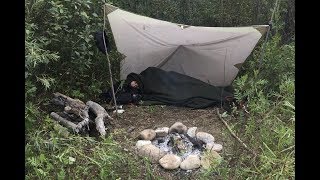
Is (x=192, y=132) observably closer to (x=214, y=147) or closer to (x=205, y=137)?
(x=205, y=137)

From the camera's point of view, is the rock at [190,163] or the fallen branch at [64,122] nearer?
the rock at [190,163]

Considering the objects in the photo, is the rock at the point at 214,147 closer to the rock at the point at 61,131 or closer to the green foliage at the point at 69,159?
the green foliage at the point at 69,159

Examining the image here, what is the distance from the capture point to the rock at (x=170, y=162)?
346 centimetres

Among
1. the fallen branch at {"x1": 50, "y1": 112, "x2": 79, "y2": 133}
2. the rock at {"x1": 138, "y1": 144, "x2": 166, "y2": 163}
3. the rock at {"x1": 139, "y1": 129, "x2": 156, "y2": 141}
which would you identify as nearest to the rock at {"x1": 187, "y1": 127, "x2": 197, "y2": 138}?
the rock at {"x1": 139, "y1": 129, "x2": 156, "y2": 141}

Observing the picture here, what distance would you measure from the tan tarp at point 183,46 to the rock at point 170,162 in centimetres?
250

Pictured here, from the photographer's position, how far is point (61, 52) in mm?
4770

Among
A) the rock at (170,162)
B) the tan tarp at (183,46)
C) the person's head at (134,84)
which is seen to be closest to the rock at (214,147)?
the rock at (170,162)

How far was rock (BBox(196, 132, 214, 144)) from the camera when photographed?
13.3ft

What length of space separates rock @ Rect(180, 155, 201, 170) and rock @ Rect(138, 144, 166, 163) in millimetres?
250

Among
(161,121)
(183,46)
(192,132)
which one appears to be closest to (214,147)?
(192,132)

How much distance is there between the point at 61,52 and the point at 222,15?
12.5 ft

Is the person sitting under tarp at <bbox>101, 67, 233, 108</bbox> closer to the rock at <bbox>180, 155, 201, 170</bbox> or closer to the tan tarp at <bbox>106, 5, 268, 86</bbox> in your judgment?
the tan tarp at <bbox>106, 5, 268, 86</bbox>
